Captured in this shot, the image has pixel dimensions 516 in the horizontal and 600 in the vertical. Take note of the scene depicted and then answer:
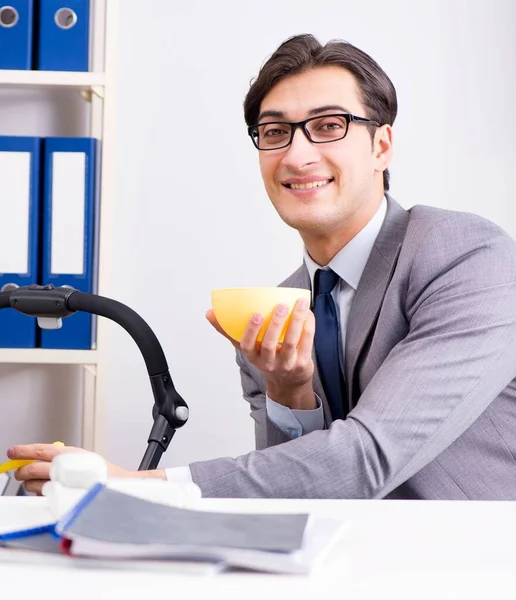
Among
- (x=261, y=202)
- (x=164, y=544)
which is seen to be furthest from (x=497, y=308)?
(x=261, y=202)


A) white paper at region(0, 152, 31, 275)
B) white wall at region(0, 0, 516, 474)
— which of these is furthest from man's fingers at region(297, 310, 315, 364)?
white wall at region(0, 0, 516, 474)

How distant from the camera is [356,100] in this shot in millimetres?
1620

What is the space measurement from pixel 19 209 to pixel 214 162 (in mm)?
560

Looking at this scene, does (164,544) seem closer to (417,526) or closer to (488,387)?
(417,526)

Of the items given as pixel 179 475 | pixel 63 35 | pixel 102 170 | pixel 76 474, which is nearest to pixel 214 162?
pixel 102 170

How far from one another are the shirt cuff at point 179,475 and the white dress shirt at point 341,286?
16.1 inches

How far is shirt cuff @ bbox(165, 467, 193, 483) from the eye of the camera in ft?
3.39

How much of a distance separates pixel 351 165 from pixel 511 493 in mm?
643

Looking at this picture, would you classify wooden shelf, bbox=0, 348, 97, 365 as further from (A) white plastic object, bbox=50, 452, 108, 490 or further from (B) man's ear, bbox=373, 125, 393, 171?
(A) white plastic object, bbox=50, 452, 108, 490

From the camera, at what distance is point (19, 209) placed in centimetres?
188

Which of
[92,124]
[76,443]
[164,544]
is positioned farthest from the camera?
[76,443]

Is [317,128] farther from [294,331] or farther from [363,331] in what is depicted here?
[294,331]

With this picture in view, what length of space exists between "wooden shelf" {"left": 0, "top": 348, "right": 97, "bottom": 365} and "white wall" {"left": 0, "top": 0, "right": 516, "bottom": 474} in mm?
302

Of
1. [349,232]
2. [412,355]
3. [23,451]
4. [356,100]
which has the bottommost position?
[23,451]
